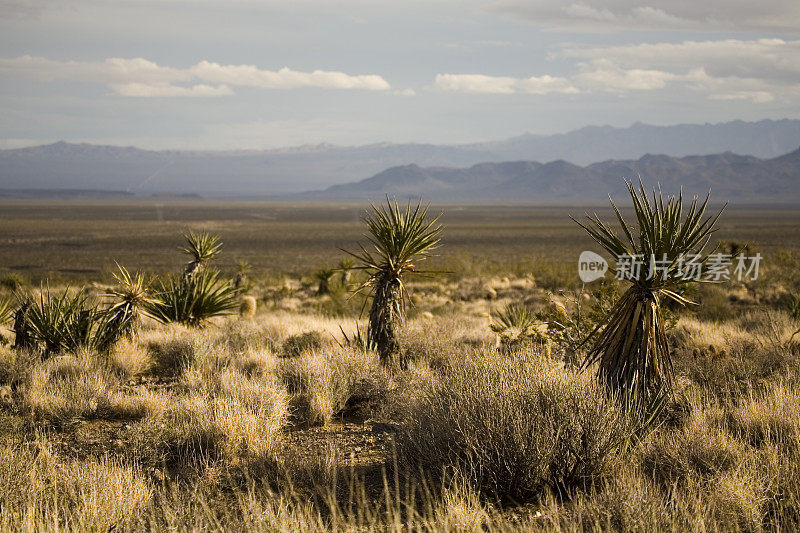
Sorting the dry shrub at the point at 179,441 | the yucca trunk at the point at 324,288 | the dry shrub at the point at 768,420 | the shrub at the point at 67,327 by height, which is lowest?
the yucca trunk at the point at 324,288

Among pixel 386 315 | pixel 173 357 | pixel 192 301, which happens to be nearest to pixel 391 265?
pixel 386 315

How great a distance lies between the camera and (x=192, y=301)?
39.9ft

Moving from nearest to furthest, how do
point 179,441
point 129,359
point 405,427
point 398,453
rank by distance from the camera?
point 398,453 → point 405,427 → point 179,441 → point 129,359

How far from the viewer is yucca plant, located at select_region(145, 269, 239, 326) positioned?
1193 cm

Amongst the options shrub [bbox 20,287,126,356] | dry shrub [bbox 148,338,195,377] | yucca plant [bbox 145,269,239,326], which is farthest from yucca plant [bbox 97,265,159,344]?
yucca plant [bbox 145,269,239,326]

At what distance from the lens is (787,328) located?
11508mm

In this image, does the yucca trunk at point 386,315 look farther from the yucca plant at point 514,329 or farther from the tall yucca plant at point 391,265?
the yucca plant at point 514,329

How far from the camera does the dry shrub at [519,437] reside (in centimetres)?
491

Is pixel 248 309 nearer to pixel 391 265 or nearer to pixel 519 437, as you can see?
pixel 391 265

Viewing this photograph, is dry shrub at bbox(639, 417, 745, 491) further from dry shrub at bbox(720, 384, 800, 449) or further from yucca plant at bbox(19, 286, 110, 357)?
yucca plant at bbox(19, 286, 110, 357)

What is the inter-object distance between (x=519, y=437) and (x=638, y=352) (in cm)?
188

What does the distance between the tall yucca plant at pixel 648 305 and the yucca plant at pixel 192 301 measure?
26.4ft

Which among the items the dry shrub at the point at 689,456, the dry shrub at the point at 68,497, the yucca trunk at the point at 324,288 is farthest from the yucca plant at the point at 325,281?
the dry shrub at the point at 689,456

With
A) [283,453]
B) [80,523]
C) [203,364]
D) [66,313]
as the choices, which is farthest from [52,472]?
[66,313]
